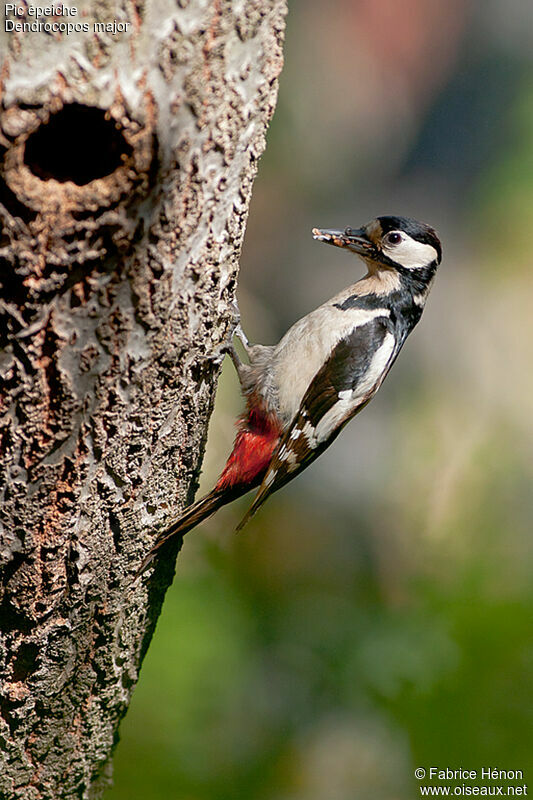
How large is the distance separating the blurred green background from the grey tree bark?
1.14 metres

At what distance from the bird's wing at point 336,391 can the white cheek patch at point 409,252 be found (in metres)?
0.25

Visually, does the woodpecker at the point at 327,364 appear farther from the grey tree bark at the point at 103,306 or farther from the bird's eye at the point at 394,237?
the grey tree bark at the point at 103,306

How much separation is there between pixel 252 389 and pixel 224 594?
1.29 m

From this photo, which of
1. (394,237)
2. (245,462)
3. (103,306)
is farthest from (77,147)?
(394,237)

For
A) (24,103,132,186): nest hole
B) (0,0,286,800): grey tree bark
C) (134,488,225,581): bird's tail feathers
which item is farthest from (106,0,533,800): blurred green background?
(24,103,132,186): nest hole

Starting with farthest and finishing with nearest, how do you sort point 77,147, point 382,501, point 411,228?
point 382,501, point 411,228, point 77,147

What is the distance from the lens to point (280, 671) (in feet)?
11.4

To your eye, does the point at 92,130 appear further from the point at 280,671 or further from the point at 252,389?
the point at 280,671

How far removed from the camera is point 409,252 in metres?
2.56

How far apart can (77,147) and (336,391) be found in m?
1.35

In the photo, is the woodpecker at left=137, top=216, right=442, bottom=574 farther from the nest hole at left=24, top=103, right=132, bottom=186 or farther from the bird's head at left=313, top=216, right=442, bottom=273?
the nest hole at left=24, top=103, right=132, bottom=186

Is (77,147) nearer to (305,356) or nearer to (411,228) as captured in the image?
(305,356)

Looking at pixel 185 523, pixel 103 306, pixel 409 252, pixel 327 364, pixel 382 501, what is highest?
pixel 409 252

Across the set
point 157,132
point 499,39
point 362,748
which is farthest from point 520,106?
point 157,132
